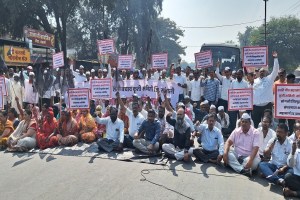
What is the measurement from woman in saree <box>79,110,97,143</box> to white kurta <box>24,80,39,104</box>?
9.03 feet

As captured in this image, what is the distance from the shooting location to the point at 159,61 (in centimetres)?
1277

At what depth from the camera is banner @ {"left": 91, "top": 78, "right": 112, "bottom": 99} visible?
9.24 meters

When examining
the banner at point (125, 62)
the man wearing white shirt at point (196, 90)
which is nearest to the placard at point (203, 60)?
the man wearing white shirt at point (196, 90)

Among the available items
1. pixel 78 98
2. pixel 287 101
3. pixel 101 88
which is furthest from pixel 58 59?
pixel 287 101

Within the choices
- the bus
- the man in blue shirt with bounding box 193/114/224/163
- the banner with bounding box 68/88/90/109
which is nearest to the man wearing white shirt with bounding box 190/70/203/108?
the man in blue shirt with bounding box 193/114/224/163

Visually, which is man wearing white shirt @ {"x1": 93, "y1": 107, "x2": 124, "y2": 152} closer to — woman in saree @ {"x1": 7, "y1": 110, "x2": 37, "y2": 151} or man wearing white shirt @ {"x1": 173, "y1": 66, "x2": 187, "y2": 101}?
woman in saree @ {"x1": 7, "y1": 110, "x2": 37, "y2": 151}

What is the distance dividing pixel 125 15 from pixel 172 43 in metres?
35.3

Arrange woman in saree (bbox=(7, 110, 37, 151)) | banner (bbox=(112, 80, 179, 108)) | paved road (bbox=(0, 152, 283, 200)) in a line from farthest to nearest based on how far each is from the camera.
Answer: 1. banner (bbox=(112, 80, 179, 108))
2. woman in saree (bbox=(7, 110, 37, 151))
3. paved road (bbox=(0, 152, 283, 200))

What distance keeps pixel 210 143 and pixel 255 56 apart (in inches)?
122

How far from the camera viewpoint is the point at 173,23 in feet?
221

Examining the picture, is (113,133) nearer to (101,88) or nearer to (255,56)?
(101,88)

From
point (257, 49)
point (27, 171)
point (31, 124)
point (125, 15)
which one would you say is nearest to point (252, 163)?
point (257, 49)

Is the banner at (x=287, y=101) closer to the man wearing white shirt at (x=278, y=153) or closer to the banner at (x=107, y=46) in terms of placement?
the man wearing white shirt at (x=278, y=153)

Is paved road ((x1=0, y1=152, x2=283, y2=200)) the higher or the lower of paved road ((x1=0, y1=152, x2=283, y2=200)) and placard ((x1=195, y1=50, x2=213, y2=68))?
the lower
